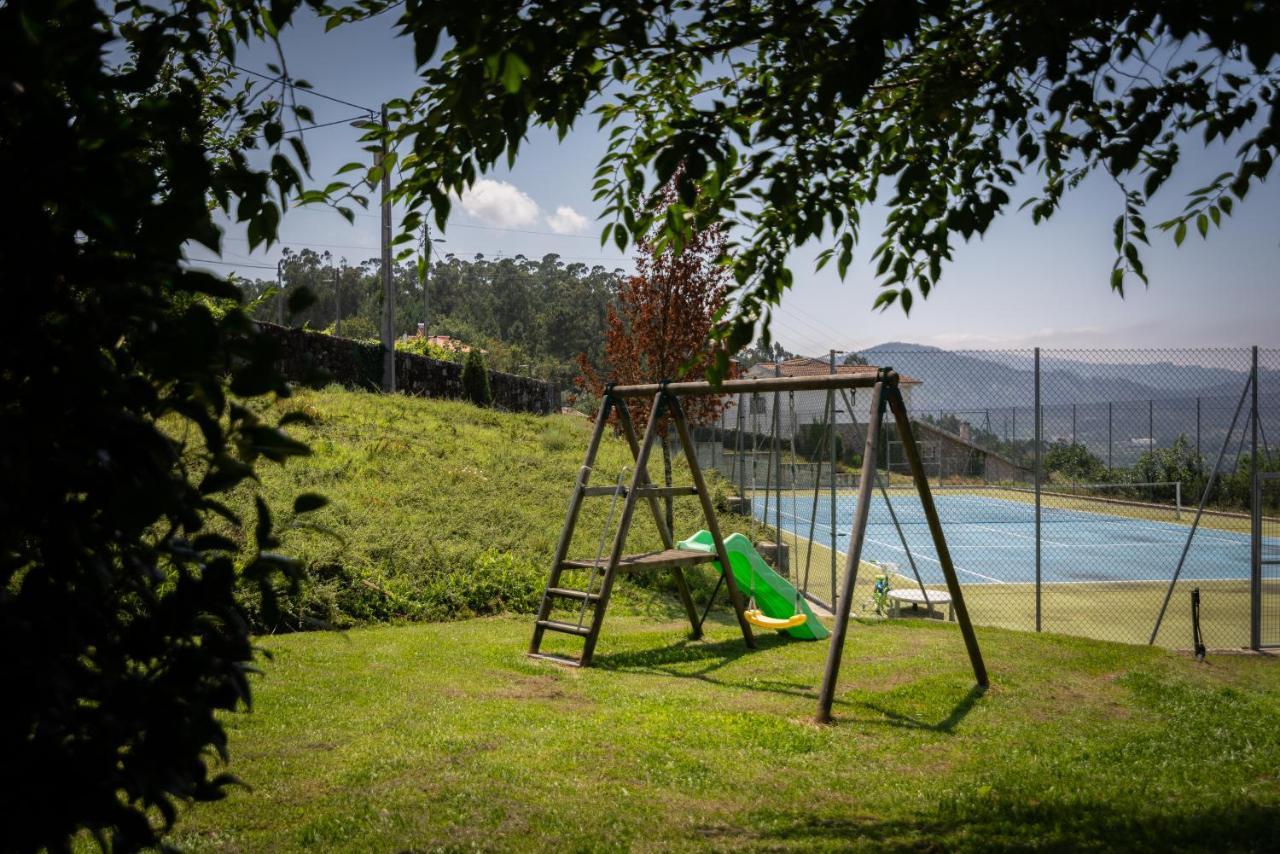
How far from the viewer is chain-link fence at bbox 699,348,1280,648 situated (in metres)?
11.0

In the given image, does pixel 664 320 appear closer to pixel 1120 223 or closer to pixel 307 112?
pixel 1120 223

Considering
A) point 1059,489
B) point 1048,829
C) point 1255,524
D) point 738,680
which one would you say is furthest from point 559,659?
point 1059,489

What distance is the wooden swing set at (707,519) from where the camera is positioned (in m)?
6.66

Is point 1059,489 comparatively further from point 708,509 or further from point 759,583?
point 708,509

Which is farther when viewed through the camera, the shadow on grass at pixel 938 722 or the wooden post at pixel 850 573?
the wooden post at pixel 850 573

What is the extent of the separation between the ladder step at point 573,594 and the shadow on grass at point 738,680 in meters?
0.54

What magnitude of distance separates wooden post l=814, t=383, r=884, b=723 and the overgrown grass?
12.2ft

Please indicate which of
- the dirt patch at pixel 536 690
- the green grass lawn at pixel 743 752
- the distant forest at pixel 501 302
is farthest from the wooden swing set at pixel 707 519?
the distant forest at pixel 501 302

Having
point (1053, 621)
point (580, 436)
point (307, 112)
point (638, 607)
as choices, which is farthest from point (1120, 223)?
point (580, 436)

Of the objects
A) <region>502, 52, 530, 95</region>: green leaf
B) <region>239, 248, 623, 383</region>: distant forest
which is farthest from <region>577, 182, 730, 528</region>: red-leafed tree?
<region>239, 248, 623, 383</region>: distant forest

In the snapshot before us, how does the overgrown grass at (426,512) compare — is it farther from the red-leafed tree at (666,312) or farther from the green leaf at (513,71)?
the green leaf at (513,71)

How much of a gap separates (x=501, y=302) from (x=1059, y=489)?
323ft

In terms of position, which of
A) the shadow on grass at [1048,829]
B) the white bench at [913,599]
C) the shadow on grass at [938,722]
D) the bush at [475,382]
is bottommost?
the white bench at [913,599]

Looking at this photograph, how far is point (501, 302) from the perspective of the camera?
116 metres
